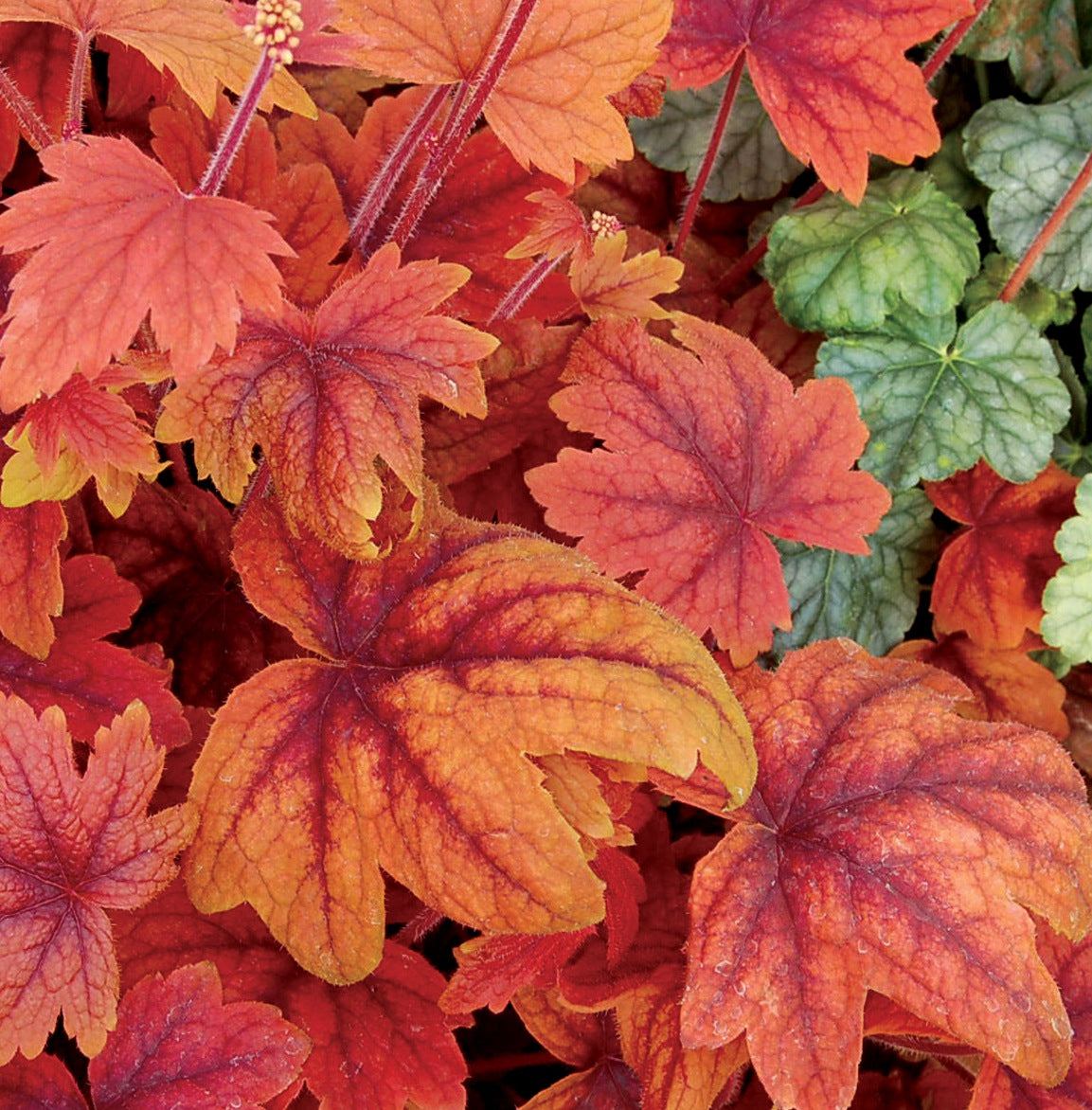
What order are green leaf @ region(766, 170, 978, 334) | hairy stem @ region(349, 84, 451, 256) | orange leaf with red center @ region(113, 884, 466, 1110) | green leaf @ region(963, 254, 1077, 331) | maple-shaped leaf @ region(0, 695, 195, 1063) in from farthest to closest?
green leaf @ region(963, 254, 1077, 331) → green leaf @ region(766, 170, 978, 334) → hairy stem @ region(349, 84, 451, 256) → orange leaf with red center @ region(113, 884, 466, 1110) → maple-shaped leaf @ region(0, 695, 195, 1063)

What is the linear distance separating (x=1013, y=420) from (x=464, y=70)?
98 centimetres

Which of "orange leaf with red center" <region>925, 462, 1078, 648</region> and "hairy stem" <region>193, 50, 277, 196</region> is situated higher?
"hairy stem" <region>193, 50, 277, 196</region>

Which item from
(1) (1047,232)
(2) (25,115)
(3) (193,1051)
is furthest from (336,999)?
(1) (1047,232)

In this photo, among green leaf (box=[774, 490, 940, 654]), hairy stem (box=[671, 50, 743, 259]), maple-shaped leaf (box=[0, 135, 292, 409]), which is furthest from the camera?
green leaf (box=[774, 490, 940, 654])

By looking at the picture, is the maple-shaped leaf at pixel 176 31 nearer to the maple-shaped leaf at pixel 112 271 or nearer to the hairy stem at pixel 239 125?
the hairy stem at pixel 239 125

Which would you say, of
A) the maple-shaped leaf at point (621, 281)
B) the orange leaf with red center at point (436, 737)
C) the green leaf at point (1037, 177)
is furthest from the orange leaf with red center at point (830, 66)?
the orange leaf with red center at point (436, 737)

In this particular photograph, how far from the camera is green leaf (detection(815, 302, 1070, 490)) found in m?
1.72

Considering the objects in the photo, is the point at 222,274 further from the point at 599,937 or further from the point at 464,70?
the point at 599,937

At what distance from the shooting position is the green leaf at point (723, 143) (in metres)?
1.93

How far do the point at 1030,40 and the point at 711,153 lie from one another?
0.73 metres

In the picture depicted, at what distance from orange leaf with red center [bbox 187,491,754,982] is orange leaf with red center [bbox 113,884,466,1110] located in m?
0.16

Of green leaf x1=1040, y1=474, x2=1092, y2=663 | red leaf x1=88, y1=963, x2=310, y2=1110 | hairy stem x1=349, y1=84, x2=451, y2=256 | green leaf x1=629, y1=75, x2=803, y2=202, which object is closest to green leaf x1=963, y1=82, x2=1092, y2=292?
green leaf x1=629, y1=75, x2=803, y2=202

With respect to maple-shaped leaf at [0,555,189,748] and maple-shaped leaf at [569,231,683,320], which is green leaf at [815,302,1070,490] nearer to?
maple-shaped leaf at [569,231,683,320]

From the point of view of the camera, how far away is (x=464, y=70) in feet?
4.11
